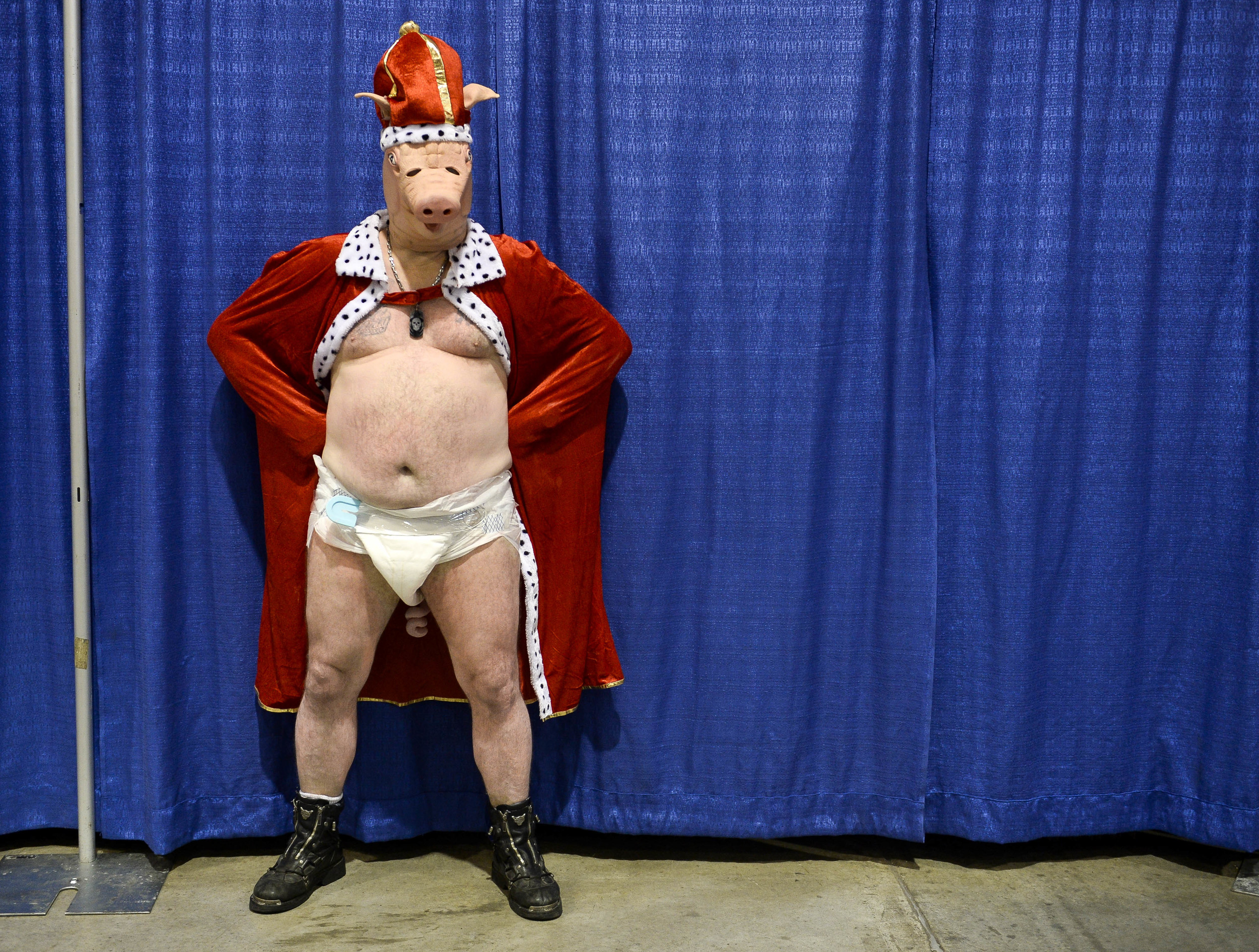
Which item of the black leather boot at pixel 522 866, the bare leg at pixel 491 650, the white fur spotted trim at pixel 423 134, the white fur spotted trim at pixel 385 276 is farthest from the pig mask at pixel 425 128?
the black leather boot at pixel 522 866

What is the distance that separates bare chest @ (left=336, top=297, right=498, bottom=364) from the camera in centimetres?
231

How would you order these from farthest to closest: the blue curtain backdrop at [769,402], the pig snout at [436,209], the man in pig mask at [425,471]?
the blue curtain backdrop at [769,402] < the man in pig mask at [425,471] < the pig snout at [436,209]

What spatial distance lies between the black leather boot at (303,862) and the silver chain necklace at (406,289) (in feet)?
3.53

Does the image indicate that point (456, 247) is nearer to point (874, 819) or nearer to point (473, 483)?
point (473, 483)

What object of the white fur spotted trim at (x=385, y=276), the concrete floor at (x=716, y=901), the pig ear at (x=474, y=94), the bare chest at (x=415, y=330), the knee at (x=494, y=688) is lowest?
the concrete floor at (x=716, y=901)

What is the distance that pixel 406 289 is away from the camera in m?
2.33

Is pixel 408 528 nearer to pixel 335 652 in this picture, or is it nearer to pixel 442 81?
pixel 335 652

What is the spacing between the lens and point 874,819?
8.95 feet

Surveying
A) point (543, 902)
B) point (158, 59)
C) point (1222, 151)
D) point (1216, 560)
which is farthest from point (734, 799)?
point (158, 59)

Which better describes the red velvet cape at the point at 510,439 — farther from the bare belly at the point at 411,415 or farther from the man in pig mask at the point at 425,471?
the bare belly at the point at 411,415

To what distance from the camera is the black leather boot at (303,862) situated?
2.45 meters

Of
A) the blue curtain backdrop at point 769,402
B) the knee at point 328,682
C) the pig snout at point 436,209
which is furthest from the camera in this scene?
the blue curtain backdrop at point 769,402

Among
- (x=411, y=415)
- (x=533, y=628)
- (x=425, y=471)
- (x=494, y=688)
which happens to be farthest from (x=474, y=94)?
(x=494, y=688)

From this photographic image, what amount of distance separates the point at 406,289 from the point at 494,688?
87 cm
